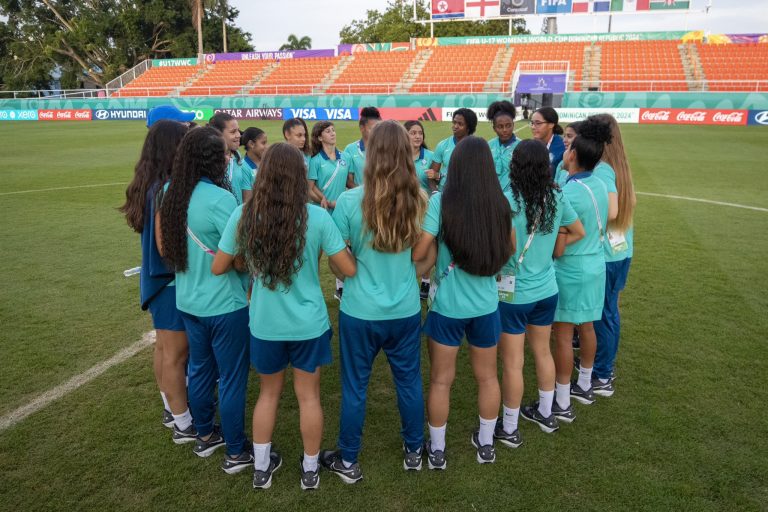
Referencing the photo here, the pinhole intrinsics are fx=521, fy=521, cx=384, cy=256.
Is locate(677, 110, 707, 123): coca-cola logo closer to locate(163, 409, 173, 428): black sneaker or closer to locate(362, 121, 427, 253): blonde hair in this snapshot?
locate(362, 121, 427, 253): blonde hair

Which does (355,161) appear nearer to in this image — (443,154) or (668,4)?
(443,154)

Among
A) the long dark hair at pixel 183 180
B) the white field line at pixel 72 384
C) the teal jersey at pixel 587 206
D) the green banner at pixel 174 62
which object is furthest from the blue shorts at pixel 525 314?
the green banner at pixel 174 62

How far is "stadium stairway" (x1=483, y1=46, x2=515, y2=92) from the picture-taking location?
33375 millimetres

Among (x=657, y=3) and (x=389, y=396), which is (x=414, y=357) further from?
(x=657, y=3)

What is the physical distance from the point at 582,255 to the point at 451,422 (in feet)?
5.01

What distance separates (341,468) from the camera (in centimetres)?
322

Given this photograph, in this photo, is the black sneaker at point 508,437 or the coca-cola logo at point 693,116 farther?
the coca-cola logo at point 693,116

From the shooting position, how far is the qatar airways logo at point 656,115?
26766 millimetres

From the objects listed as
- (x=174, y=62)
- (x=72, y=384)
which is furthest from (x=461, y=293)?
(x=174, y=62)

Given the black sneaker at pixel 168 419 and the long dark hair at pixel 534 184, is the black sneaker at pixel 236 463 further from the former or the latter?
the long dark hair at pixel 534 184

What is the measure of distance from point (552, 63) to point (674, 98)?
11.1 meters

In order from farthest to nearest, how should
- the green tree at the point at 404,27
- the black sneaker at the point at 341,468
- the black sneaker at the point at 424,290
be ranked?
the green tree at the point at 404,27 → the black sneaker at the point at 424,290 → the black sneaker at the point at 341,468

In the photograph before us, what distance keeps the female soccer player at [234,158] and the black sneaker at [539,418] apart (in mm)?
2888

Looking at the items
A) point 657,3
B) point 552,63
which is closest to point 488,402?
point 552,63
